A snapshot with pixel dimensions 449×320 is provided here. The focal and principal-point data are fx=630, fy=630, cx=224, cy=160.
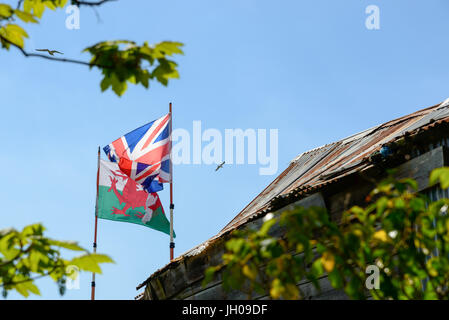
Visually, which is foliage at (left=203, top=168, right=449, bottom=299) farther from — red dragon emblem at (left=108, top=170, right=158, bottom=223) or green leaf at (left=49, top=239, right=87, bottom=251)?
red dragon emblem at (left=108, top=170, right=158, bottom=223)

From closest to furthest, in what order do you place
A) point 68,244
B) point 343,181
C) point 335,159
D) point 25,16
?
point 68,244, point 25,16, point 343,181, point 335,159

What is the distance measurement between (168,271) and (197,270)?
86 centimetres

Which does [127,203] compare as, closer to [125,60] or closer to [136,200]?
[136,200]

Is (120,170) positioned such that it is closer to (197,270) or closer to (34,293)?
(197,270)

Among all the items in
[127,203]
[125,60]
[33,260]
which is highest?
[127,203]

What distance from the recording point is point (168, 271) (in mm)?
11891

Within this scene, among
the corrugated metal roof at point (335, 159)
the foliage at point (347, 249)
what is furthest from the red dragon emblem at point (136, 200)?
the foliage at point (347, 249)

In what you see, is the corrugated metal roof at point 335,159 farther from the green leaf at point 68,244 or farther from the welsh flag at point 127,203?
the green leaf at point 68,244

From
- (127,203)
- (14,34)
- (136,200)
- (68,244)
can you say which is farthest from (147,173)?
A: (68,244)

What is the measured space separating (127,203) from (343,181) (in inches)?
386

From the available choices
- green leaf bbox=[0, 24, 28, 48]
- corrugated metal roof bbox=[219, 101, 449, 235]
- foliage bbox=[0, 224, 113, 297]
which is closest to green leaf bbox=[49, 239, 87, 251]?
foliage bbox=[0, 224, 113, 297]

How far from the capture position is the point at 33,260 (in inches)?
176

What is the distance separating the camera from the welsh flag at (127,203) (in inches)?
713

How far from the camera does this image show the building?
9.22 m
